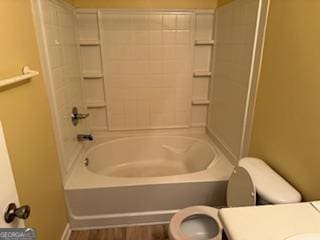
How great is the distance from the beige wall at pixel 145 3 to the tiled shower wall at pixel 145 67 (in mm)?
62

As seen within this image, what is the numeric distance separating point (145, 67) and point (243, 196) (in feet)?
5.37

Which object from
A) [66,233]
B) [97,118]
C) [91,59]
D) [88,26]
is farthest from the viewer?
[97,118]

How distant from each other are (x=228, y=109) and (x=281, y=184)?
3.15 ft

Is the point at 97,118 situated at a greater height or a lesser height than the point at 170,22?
lesser

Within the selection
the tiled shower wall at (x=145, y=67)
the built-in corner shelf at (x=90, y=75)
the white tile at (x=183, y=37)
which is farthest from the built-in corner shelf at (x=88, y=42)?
the white tile at (x=183, y=37)

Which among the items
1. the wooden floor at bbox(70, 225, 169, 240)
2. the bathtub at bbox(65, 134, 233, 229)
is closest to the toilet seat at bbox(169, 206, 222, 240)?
the bathtub at bbox(65, 134, 233, 229)

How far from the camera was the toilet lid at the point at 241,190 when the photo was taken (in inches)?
50.0

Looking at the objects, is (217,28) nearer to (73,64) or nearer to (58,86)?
(73,64)

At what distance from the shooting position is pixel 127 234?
6.00 feet

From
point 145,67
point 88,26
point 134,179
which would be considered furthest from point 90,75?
point 134,179

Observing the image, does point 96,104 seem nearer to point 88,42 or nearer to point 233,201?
point 88,42

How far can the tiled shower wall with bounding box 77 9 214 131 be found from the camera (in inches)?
90.9

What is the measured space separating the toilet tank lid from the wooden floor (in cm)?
90

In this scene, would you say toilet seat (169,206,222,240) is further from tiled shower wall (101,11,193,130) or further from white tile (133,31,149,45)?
white tile (133,31,149,45)
